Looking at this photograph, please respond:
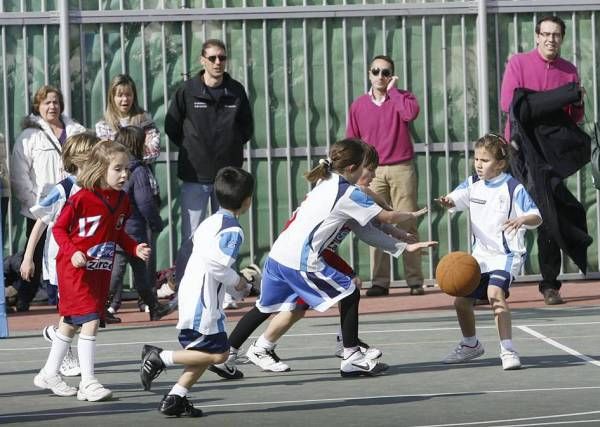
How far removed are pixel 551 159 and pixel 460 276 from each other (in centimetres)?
425

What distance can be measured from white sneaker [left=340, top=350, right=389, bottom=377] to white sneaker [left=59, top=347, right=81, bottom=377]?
1.78 meters

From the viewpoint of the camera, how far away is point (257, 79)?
1667 cm

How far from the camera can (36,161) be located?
49.2ft

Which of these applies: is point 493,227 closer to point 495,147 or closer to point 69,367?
point 495,147

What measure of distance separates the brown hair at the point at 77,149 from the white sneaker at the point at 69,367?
47.9 inches

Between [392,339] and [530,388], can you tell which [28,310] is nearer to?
[392,339]

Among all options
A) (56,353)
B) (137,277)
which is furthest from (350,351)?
(137,277)

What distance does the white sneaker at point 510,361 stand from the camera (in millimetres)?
10703

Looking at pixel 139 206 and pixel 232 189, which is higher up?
pixel 232 189

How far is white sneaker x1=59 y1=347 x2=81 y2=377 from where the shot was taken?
440 inches

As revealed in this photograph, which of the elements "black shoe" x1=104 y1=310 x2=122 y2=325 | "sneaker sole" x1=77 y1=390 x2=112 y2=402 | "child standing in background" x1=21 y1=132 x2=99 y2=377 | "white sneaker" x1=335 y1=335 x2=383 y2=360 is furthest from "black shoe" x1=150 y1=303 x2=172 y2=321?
"sneaker sole" x1=77 y1=390 x2=112 y2=402

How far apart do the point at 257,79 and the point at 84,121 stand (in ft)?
5.63

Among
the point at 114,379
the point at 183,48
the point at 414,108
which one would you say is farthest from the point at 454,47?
the point at 114,379

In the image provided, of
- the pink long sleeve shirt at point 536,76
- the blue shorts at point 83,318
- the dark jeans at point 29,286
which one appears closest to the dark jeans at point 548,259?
the pink long sleeve shirt at point 536,76
